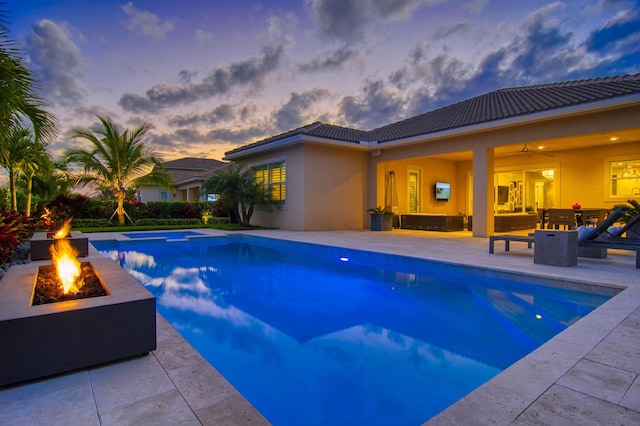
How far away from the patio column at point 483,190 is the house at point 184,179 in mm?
19120

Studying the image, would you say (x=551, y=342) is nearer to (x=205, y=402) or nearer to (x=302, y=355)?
(x=302, y=355)

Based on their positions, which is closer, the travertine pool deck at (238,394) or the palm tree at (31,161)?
the travertine pool deck at (238,394)

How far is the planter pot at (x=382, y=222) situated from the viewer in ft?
46.4

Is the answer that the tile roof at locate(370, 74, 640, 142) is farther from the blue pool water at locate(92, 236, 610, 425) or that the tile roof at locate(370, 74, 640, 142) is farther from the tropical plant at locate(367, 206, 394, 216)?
the blue pool water at locate(92, 236, 610, 425)

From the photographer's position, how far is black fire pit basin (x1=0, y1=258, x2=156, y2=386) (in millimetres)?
2186

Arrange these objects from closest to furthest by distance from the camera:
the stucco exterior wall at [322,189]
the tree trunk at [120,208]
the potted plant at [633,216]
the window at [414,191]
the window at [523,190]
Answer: the potted plant at [633,216] → the stucco exterior wall at [322,189] → the window at [523,190] → the tree trunk at [120,208] → the window at [414,191]

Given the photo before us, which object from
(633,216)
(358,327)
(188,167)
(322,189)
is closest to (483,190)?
(633,216)

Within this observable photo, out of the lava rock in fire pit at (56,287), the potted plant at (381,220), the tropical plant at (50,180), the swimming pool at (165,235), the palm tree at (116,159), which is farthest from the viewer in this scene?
the tropical plant at (50,180)

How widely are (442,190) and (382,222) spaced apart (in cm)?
439

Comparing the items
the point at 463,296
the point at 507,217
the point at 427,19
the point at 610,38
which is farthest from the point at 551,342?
the point at 610,38

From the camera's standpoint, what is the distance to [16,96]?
354cm

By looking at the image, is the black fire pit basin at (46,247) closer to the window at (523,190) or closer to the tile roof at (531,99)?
the tile roof at (531,99)

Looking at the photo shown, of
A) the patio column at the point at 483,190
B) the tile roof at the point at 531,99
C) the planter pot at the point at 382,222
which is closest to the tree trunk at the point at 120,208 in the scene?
the planter pot at the point at 382,222

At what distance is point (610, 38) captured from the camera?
14.8m
